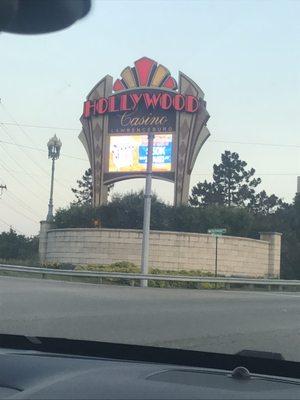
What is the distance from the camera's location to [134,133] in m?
47.3

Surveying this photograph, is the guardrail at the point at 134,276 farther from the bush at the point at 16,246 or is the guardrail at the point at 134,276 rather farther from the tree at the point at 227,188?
the tree at the point at 227,188

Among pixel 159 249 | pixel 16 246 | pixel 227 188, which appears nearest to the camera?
pixel 159 249

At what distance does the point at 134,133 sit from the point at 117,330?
126 feet

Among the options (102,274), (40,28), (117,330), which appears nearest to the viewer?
(40,28)

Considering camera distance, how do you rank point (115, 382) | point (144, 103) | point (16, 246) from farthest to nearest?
point (16, 246), point (144, 103), point (115, 382)

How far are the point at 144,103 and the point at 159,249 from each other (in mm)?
13271

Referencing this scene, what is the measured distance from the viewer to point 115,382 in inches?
97.5

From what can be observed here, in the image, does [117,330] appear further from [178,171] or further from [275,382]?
[178,171]

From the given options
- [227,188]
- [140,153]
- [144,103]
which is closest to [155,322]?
[140,153]

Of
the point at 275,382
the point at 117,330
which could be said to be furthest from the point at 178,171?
the point at 275,382

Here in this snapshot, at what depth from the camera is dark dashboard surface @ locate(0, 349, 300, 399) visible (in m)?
2.30

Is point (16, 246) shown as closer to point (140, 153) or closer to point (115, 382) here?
point (140, 153)

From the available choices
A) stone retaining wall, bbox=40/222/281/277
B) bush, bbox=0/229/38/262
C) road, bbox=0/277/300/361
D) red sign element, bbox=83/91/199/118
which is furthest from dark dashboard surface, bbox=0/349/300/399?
bush, bbox=0/229/38/262

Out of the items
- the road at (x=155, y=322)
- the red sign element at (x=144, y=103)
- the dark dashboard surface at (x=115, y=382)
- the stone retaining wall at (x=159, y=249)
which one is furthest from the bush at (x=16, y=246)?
the dark dashboard surface at (x=115, y=382)
